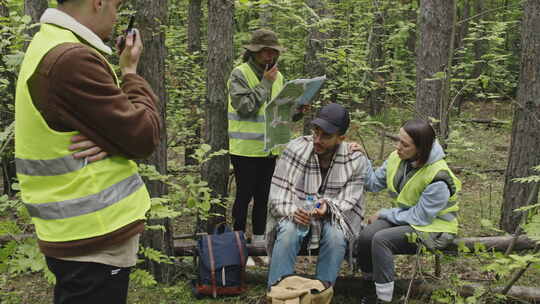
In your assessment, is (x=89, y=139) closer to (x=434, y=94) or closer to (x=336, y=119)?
(x=336, y=119)

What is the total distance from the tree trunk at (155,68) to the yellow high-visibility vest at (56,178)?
1.93m

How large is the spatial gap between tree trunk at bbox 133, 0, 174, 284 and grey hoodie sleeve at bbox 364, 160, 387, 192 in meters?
1.87

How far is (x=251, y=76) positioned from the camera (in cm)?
472

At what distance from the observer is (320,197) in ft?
13.3

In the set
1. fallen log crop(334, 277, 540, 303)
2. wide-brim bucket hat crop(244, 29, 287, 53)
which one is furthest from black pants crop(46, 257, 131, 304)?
wide-brim bucket hat crop(244, 29, 287, 53)

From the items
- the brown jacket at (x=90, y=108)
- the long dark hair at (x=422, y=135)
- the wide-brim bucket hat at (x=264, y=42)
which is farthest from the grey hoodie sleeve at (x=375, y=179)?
the brown jacket at (x=90, y=108)

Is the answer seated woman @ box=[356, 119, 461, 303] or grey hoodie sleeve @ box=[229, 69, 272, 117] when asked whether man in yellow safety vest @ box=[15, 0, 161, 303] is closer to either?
seated woman @ box=[356, 119, 461, 303]

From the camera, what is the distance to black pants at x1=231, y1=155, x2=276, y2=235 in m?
4.75

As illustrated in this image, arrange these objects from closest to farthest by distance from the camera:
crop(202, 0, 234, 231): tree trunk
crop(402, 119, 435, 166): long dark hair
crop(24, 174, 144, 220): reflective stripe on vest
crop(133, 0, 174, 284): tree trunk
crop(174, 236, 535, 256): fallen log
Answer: crop(24, 174, 144, 220): reflective stripe on vest → crop(133, 0, 174, 284): tree trunk → crop(402, 119, 435, 166): long dark hair → crop(174, 236, 535, 256): fallen log → crop(202, 0, 234, 231): tree trunk

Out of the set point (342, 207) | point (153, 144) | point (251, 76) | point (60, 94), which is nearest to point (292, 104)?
point (251, 76)

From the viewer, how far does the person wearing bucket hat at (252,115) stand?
4.62 m

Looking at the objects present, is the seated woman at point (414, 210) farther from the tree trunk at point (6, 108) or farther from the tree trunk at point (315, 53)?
the tree trunk at point (6, 108)

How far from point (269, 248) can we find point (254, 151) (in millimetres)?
1072

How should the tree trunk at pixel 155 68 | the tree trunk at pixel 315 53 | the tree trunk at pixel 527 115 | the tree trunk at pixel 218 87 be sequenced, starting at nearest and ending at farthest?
1. the tree trunk at pixel 155 68
2. the tree trunk at pixel 218 87
3. the tree trunk at pixel 527 115
4. the tree trunk at pixel 315 53
